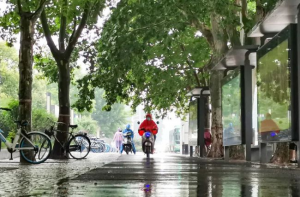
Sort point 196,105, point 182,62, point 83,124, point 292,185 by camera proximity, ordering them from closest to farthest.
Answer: point 292,185 < point 196,105 < point 182,62 < point 83,124

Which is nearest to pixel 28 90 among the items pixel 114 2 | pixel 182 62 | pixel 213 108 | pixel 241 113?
pixel 241 113

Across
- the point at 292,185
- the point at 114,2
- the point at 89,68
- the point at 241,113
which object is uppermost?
the point at 114,2

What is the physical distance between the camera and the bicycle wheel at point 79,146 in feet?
77.0

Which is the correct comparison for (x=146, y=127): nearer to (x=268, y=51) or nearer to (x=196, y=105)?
(x=196, y=105)

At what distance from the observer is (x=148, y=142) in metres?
30.1

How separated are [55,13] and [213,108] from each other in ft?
24.5

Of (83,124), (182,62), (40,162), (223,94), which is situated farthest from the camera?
(83,124)

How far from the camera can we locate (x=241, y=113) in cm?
2070

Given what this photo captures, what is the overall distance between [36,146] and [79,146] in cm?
567

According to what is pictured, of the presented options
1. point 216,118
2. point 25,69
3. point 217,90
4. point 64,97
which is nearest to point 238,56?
point 25,69

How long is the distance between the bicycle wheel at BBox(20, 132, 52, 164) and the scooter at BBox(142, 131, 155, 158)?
1122 centimetres

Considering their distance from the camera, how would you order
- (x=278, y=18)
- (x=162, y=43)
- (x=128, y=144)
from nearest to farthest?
(x=278, y=18) < (x=162, y=43) < (x=128, y=144)

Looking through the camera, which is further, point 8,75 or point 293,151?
point 8,75

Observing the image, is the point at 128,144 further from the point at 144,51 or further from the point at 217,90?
the point at 144,51
